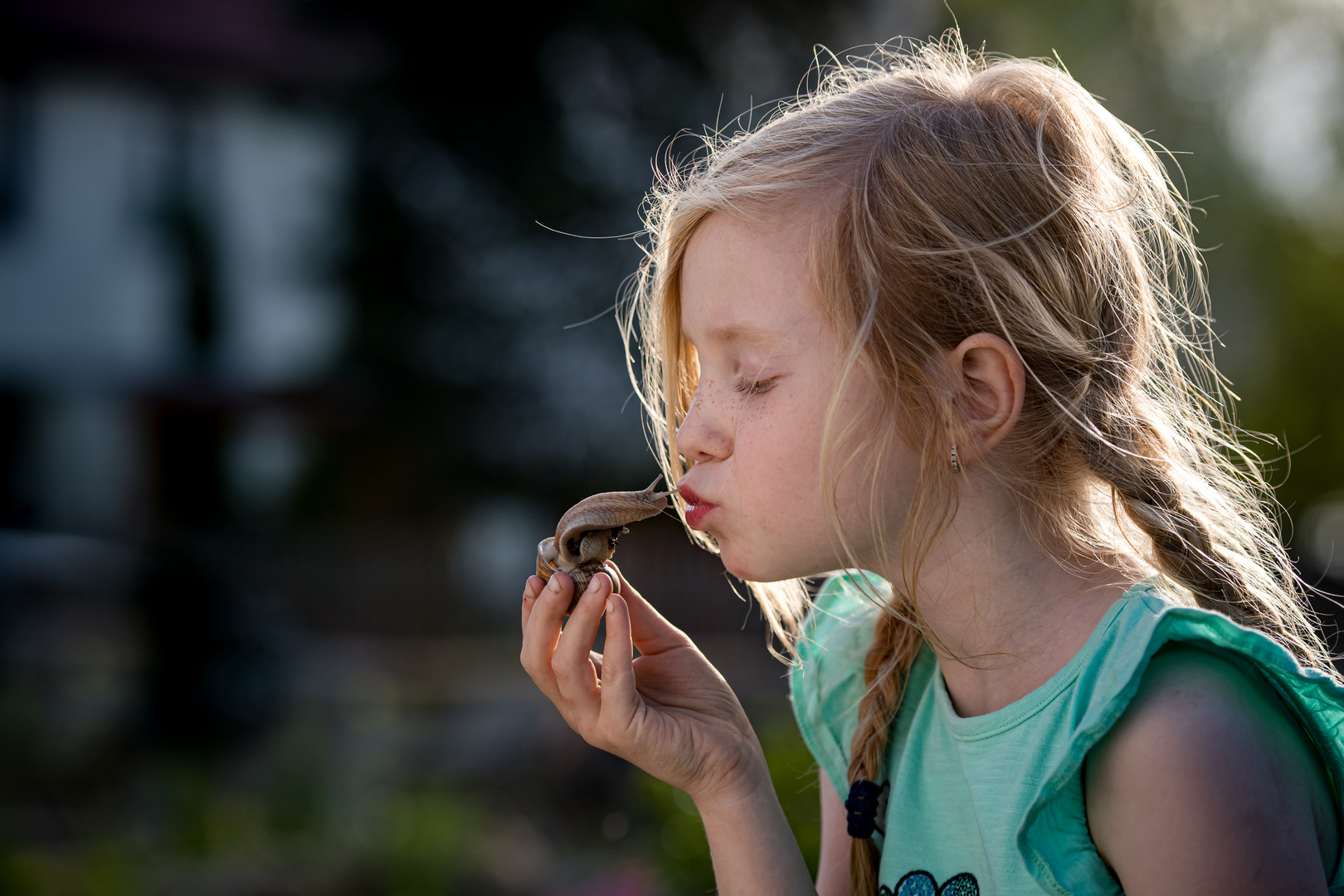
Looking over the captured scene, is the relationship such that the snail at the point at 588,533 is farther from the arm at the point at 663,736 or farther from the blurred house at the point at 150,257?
the blurred house at the point at 150,257

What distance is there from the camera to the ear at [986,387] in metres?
1.60

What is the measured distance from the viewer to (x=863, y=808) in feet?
6.06

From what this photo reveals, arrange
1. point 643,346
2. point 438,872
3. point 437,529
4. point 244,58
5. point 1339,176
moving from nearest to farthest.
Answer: point 643,346, point 438,872, point 437,529, point 244,58, point 1339,176

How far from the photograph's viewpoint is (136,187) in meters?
13.0

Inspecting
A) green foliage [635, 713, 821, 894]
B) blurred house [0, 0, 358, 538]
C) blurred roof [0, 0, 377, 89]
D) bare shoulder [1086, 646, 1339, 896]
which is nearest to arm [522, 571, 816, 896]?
bare shoulder [1086, 646, 1339, 896]

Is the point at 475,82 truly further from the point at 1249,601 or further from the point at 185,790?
the point at 1249,601

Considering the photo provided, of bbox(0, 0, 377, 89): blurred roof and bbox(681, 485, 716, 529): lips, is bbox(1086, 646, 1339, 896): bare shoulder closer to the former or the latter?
bbox(681, 485, 716, 529): lips

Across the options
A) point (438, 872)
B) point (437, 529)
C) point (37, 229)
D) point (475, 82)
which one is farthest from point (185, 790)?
point (37, 229)

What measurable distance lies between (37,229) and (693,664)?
1341 cm

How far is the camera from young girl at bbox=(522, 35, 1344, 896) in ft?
5.23

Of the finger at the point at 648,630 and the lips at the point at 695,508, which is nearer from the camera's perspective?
the lips at the point at 695,508

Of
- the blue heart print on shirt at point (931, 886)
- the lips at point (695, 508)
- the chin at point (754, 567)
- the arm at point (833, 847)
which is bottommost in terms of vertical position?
the arm at point (833, 847)

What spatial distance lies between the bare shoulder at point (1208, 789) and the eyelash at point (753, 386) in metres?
0.65

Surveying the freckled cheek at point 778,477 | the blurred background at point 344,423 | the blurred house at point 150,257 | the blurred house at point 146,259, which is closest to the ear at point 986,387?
the freckled cheek at point 778,477
